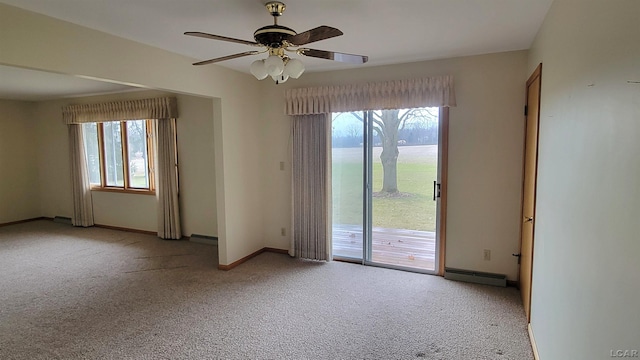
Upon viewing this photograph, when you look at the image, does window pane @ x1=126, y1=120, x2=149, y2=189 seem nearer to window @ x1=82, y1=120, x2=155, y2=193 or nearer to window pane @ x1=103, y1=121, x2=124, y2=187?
window @ x1=82, y1=120, x2=155, y2=193

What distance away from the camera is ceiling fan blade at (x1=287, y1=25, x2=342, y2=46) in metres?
1.73

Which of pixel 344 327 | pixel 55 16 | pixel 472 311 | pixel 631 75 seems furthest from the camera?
pixel 472 311

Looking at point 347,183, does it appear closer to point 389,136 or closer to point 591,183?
point 389,136

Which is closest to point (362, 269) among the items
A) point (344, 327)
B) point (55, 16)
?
point (344, 327)

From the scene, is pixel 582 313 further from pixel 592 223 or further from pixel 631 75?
pixel 631 75

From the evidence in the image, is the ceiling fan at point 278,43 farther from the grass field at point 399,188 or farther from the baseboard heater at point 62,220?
the baseboard heater at point 62,220

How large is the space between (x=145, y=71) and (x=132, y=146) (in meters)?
3.16

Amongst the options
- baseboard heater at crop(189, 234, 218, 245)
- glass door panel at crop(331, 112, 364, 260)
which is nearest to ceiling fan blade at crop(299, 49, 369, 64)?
glass door panel at crop(331, 112, 364, 260)

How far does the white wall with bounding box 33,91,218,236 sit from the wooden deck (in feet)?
6.65

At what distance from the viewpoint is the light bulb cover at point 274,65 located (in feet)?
6.52

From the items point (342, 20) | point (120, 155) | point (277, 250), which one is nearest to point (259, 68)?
point (342, 20)

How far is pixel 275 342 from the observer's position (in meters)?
2.49

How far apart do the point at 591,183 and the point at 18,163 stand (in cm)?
857

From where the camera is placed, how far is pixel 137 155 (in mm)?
5629
